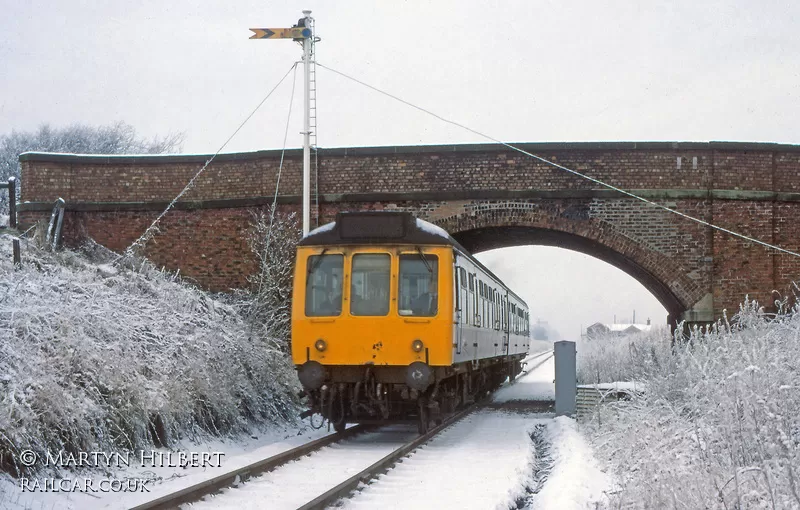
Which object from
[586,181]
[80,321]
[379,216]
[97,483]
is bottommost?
[97,483]

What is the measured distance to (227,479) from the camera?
7.12m

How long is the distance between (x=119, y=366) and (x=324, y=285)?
124 inches

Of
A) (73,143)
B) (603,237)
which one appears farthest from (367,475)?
(73,143)

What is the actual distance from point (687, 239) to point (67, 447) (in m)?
12.9

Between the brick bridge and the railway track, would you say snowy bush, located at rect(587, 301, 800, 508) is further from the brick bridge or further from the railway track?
the brick bridge

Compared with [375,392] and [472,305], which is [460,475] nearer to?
[375,392]

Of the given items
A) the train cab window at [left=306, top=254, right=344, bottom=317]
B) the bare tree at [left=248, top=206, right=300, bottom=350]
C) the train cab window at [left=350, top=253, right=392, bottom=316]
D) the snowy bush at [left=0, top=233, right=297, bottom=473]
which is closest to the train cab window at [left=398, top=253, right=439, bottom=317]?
the train cab window at [left=350, top=253, right=392, bottom=316]

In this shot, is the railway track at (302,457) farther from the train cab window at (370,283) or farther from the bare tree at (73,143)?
the bare tree at (73,143)

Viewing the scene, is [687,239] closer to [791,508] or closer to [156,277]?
[156,277]

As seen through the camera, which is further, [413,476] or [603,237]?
[603,237]

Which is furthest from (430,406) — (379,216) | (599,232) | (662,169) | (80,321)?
(662,169)

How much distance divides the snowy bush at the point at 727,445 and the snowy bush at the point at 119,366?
4.55 meters

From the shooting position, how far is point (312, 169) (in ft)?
56.7

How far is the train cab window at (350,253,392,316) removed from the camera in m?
10.7
